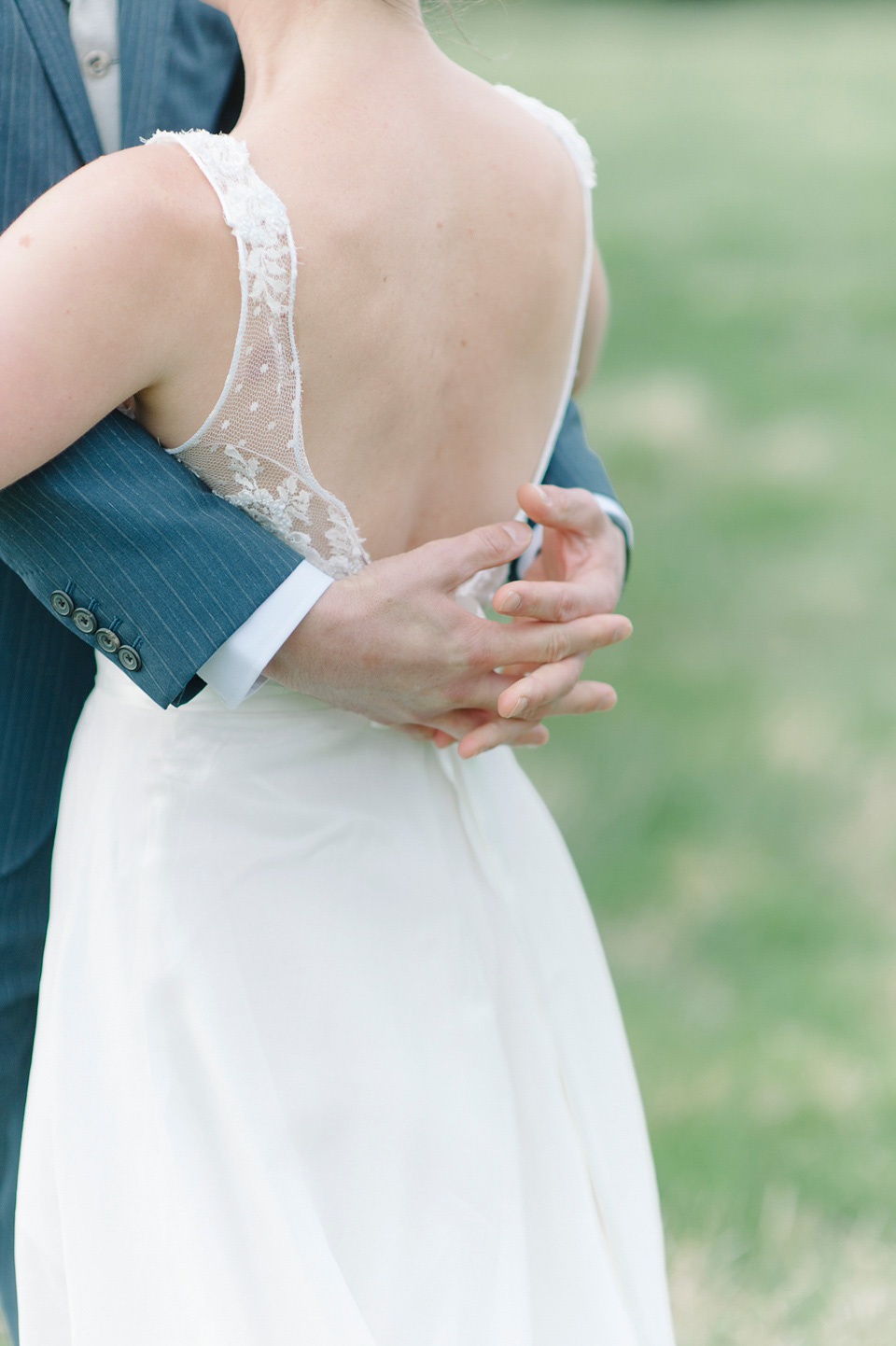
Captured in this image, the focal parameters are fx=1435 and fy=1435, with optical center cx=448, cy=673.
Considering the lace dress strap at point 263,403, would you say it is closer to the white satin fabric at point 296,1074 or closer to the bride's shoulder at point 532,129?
the white satin fabric at point 296,1074

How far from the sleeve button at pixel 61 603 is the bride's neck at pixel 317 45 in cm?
48

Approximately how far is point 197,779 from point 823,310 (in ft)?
30.5

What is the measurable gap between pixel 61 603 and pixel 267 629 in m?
0.19

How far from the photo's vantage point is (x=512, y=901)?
65.6 inches

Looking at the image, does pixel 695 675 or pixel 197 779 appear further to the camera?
pixel 695 675

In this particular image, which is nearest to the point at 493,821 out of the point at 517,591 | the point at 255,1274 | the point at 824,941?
the point at 517,591

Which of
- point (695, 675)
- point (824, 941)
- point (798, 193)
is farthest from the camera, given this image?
point (798, 193)

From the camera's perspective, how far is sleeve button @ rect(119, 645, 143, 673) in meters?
1.36

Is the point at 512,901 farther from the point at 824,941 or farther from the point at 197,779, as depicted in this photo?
the point at 824,941

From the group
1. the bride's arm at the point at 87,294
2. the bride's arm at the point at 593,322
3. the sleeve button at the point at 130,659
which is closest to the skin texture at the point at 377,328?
the bride's arm at the point at 87,294

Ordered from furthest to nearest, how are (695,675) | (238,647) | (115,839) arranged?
(695,675) < (115,839) < (238,647)

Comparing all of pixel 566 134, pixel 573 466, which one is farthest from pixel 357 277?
pixel 573 466

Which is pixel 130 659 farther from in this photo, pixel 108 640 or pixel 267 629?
pixel 267 629

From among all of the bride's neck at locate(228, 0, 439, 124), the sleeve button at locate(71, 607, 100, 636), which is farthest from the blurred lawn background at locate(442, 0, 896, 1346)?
the sleeve button at locate(71, 607, 100, 636)
